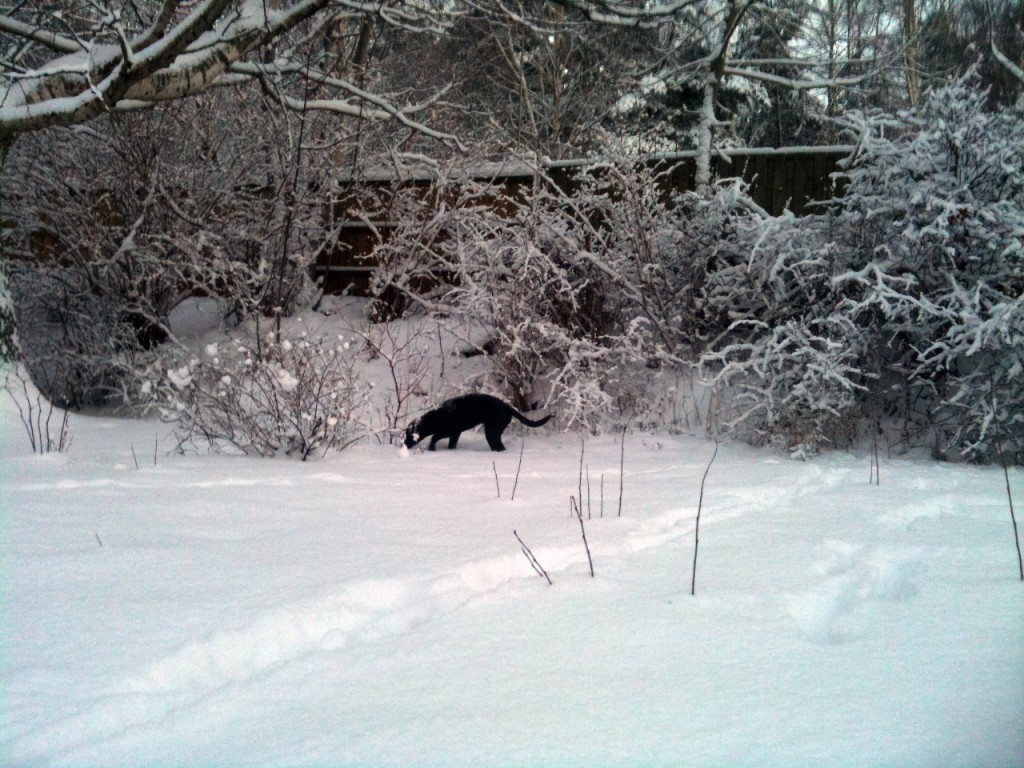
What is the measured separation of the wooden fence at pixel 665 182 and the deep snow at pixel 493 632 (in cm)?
640

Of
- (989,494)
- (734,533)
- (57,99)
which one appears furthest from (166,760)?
(57,99)

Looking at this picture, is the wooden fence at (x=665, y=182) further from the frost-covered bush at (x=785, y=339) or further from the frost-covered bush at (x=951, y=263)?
the frost-covered bush at (x=951, y=263)

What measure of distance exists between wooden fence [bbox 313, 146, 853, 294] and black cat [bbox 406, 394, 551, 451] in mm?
3696

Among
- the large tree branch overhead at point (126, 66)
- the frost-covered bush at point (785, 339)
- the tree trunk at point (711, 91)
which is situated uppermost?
the tree trunk at point (711, 91)

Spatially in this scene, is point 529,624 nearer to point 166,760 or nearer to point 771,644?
point 771,644

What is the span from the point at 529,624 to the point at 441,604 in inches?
12.9

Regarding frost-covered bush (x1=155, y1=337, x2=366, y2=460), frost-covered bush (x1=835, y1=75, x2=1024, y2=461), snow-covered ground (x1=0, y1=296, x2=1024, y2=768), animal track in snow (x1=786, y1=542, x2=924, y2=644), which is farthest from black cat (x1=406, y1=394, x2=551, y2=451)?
animal track in snow (x1=786, y1=542, x2=924, y2=644)

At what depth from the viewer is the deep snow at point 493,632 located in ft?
5.32

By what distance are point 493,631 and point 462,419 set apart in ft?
13.9

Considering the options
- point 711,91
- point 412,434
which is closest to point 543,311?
point 412,434

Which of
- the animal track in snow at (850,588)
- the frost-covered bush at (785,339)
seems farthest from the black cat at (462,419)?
the animal track in snow at (850,588)

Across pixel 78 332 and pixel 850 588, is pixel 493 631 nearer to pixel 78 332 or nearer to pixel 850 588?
pixel 850 588

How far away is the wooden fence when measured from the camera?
9.84 m

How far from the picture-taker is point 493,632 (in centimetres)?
221
